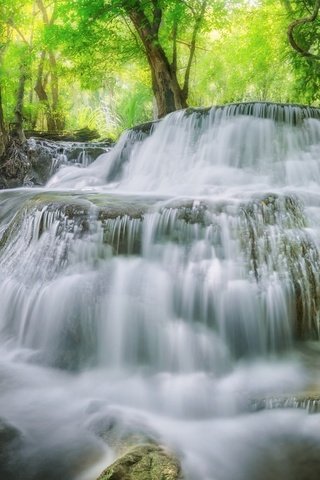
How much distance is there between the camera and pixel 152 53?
39.8ft

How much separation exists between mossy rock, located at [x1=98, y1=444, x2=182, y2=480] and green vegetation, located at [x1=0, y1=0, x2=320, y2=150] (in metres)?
8.97

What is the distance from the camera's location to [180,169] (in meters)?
8.52

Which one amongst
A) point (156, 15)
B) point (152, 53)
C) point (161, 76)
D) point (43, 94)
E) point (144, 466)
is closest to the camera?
point (144, 466)

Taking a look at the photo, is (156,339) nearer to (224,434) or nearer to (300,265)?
(224,434)

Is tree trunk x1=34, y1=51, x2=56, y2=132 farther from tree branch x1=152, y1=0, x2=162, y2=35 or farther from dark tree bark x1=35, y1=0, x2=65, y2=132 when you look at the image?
tree branch x1=152, y1=0, x2=162, y2=35

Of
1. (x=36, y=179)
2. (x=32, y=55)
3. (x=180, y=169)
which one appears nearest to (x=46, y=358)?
(x=180, y=169)

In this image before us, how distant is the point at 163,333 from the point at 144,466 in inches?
73.9

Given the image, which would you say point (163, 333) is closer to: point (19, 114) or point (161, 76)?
point (19, 114)

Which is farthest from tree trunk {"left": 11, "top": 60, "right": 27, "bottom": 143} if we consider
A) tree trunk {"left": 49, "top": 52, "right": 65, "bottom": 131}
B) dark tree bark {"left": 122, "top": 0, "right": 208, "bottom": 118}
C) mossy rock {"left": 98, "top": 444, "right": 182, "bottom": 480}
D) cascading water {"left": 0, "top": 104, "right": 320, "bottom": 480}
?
mossy rock {"left": 98, "top": 444, "right": 182, "bottom": 480}

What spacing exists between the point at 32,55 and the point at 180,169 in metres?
6.18

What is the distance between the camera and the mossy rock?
2.12 metres

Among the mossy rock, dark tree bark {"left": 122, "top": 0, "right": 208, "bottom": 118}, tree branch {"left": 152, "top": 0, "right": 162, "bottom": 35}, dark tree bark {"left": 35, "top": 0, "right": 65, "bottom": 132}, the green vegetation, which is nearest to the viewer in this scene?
the mossy rock

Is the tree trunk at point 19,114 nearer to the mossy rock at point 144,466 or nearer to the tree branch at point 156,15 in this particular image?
the tree branch at point 156,15

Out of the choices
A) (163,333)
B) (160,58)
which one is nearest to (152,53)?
(160,58)
